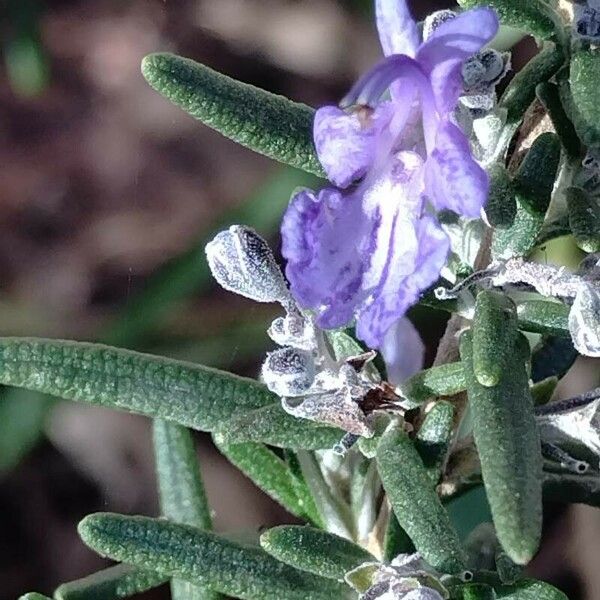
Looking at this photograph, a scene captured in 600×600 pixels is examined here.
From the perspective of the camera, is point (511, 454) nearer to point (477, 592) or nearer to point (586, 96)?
point (477, 592)

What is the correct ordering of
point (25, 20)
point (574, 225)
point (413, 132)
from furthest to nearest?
point (25, 20) → point (574, 225) → point (413, 132)

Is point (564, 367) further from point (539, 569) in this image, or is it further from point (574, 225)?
point (539, 569)

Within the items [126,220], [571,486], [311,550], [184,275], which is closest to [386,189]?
[311,550]

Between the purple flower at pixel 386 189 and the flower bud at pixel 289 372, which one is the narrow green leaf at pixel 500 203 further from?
the flower bud at pixel 289 372

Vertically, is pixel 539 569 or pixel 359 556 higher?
pixel 539 569

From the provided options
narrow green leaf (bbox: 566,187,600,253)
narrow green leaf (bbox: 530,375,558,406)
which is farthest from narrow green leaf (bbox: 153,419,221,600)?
narrow green leaf (bbox: 566,187,600,253)

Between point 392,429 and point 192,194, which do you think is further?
point 192,194

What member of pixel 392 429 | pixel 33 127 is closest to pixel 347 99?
pixel 392 429

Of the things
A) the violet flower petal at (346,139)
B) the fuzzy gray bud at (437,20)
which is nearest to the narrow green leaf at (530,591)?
the violet flower petal at (346,139)
